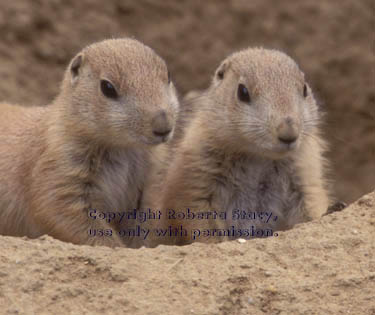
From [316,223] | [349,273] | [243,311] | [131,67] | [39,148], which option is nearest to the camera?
[243,311]

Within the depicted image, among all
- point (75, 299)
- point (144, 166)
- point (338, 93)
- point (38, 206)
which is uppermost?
point (338, 93)

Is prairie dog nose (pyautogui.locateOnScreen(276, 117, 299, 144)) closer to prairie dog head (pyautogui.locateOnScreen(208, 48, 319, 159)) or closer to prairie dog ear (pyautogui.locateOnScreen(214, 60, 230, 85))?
prairie dog head (pyautogui.locateOnScreen(208, 48, 319, 159))

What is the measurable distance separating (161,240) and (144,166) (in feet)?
2.00

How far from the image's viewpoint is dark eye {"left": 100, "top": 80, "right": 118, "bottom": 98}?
4945 millimetres

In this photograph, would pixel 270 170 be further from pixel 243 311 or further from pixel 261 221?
pixel 243 311

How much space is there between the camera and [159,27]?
934 centimetres

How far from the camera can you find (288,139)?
4.73 meters

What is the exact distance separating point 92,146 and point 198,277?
70.6 inches

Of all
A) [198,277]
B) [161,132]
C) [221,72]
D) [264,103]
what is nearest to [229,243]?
[198,277]

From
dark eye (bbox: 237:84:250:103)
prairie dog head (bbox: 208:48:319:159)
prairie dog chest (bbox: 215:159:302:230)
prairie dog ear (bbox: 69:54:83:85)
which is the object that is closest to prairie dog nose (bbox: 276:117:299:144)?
prairie dog head (bbox: 208:48:319:159)

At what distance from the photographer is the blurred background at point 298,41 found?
9.32 m

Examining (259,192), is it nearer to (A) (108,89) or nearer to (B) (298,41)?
(A) (108,89)

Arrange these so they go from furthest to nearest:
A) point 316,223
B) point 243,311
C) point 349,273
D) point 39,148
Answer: point 39,148
point 316,223
point 349,273
point 243,311

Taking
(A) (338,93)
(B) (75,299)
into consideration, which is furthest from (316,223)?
(A) (338,93)
